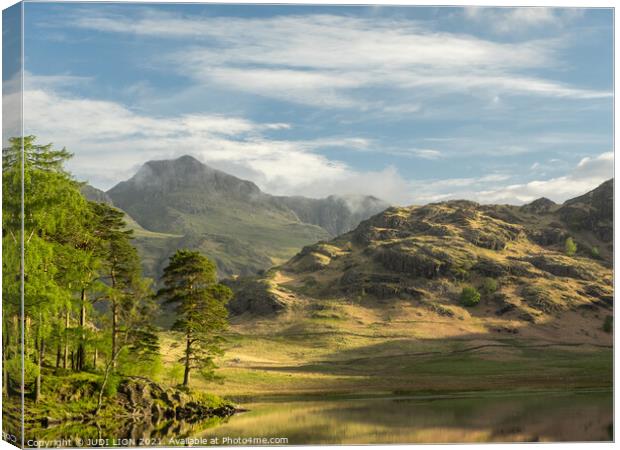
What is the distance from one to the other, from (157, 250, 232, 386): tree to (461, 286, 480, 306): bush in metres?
125

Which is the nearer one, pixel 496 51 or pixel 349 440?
pixel 349 440

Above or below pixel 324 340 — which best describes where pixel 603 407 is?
above

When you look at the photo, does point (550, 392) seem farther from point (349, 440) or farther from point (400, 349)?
point (400, 349)

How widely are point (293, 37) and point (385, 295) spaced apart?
146222 mm

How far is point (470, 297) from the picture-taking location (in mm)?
183875

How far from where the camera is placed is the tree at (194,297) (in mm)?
63625

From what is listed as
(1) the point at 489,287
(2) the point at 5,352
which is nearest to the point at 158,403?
(2) the point at 5,352

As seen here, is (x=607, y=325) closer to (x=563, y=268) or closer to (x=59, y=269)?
(x=563, y=268)

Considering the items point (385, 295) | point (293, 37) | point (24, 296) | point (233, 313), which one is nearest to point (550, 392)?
point (293, 37)

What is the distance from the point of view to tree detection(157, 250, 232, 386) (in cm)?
6362

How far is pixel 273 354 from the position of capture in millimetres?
145750

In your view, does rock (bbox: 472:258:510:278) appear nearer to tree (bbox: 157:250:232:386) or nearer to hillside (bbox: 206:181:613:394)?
hillside (bbox: 206:181:613:394)

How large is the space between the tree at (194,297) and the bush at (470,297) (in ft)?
410

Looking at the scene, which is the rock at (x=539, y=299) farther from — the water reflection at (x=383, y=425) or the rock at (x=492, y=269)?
the water reflection at (x=383, y=425)
